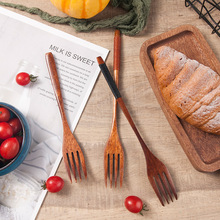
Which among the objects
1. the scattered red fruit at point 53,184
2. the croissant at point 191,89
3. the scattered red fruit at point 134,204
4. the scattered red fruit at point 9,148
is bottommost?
the scattered red fruit at point 53,184

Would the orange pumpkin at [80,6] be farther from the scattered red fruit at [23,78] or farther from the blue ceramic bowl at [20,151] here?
the blue ceramic bowl at [20,151]

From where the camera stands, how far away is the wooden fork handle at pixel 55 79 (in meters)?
0.87

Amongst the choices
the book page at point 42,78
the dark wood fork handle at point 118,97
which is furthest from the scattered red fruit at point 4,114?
the dark wood fork handle at point 118,97

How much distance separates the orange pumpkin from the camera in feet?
2.65

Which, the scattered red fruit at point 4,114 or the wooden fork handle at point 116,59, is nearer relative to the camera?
the scattered red fruit at point 4,114

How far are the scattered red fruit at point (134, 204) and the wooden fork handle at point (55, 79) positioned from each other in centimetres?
32

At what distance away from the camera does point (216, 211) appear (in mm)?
836

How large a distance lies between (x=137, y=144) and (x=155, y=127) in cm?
8

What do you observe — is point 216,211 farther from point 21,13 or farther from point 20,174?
point 21,13

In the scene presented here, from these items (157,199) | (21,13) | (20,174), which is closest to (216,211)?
(157,199)

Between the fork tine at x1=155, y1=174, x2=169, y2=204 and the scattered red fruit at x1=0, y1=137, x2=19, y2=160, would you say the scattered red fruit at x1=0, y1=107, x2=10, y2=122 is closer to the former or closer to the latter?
the scattered red fruit at x1=0, y1=137, x2=19, y2=160

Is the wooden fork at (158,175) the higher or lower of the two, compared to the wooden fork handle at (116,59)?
lower

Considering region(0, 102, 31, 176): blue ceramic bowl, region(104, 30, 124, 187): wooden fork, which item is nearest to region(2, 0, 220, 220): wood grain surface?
region(104, 30, 124, 187): wooden fork

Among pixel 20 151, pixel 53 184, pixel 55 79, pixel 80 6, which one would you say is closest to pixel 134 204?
pixel 53 184
